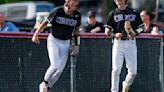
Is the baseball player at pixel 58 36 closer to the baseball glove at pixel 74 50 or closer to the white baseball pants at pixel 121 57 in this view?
the baseball glove at pixel 74 50

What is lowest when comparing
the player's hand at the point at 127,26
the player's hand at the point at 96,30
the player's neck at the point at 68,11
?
the player's hand at the point at 96,30

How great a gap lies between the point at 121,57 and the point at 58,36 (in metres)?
1.41

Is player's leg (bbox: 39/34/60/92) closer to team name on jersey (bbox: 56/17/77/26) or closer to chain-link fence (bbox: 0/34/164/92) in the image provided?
team name on jersey (bbox: 56/17/77/26)

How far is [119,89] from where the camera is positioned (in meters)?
15.2

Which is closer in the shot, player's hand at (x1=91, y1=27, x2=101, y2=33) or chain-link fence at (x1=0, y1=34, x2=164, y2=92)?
chain-link fence at (x1=0, y1=34, x2=164, y2=92)

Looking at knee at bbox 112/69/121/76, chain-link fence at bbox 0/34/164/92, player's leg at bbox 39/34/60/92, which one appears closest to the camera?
player's leg at bbox 39/34/60/92

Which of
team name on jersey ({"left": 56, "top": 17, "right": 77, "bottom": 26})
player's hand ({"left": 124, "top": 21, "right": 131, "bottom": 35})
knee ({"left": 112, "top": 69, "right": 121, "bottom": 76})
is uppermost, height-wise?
team name on jersey ({"left": 56, "top": 17, "right": 77, "bottom": 26})

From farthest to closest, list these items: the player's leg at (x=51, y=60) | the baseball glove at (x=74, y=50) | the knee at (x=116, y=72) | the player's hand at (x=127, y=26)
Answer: the knee at (x=116, y=72), the player's hand at (x=127, y=26), the baseball glove at (x=74, y=50), the player's leg at (x=51, y=60)

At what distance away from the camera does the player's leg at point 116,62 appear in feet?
46.3

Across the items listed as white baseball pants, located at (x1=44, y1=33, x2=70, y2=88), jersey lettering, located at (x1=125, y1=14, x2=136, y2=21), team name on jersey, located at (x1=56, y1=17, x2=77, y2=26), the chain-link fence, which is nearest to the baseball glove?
white baseball pants, located at (x1=44, y1=33, x2=70, y2=88)

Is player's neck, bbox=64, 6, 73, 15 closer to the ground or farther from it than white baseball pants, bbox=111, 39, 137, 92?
farther from it

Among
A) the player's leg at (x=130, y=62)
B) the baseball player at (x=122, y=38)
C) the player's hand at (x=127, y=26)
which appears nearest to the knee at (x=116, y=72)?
the baseball player at (x=122, y=38)

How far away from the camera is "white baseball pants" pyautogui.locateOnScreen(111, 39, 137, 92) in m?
14.1

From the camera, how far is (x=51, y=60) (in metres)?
13.7
